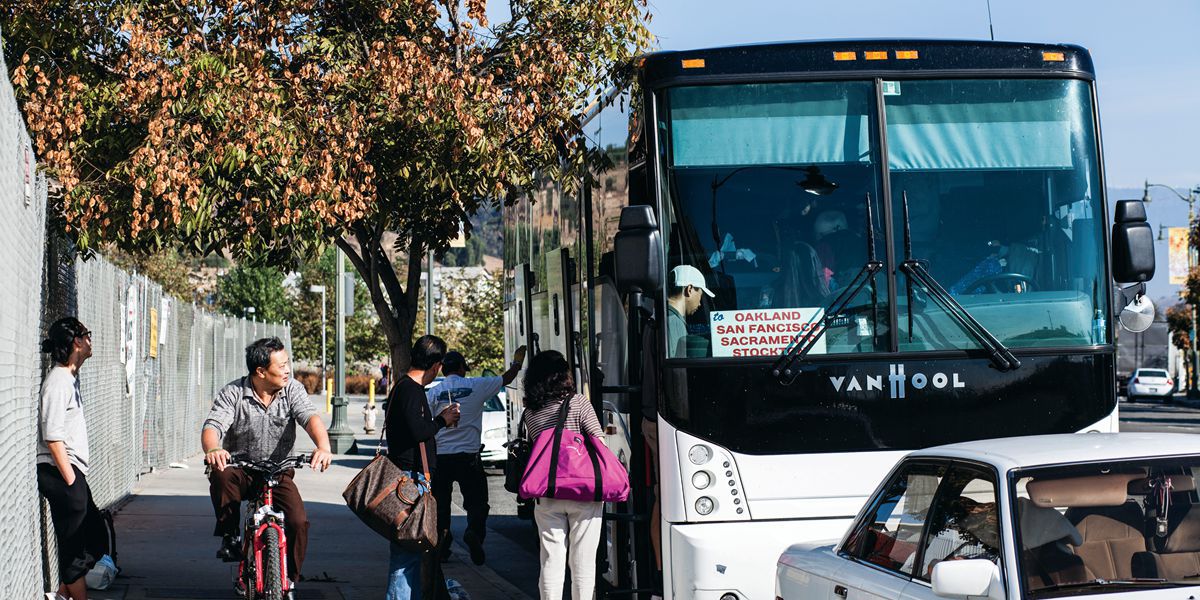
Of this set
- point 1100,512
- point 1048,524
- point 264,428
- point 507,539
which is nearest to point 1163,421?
point 507,539

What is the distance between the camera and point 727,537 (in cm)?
809

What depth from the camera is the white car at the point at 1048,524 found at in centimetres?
509

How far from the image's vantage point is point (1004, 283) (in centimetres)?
840

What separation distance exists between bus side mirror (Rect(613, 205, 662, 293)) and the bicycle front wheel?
8.56 feet

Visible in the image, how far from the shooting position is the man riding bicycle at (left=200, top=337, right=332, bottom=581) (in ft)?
29.4

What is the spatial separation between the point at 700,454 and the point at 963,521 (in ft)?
9.30

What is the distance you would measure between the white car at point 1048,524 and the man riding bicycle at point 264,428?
420 cm

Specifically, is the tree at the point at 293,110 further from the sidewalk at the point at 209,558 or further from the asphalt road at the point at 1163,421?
the asphalt road at the point at 1163,421

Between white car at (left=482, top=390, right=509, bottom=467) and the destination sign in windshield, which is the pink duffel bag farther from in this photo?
white car at (left=482, top=390, right=509, bottom=467)

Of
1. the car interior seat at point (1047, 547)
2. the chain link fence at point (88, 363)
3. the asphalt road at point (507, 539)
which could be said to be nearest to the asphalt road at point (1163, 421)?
the asphalt road at point (507, 539)

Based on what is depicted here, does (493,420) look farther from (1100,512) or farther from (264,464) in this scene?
(1100,512)

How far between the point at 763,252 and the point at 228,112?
17.5 ft

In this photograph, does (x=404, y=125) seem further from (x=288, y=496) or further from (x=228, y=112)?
(x=288, y=496)

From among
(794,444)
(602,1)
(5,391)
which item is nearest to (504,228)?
(602,1)
